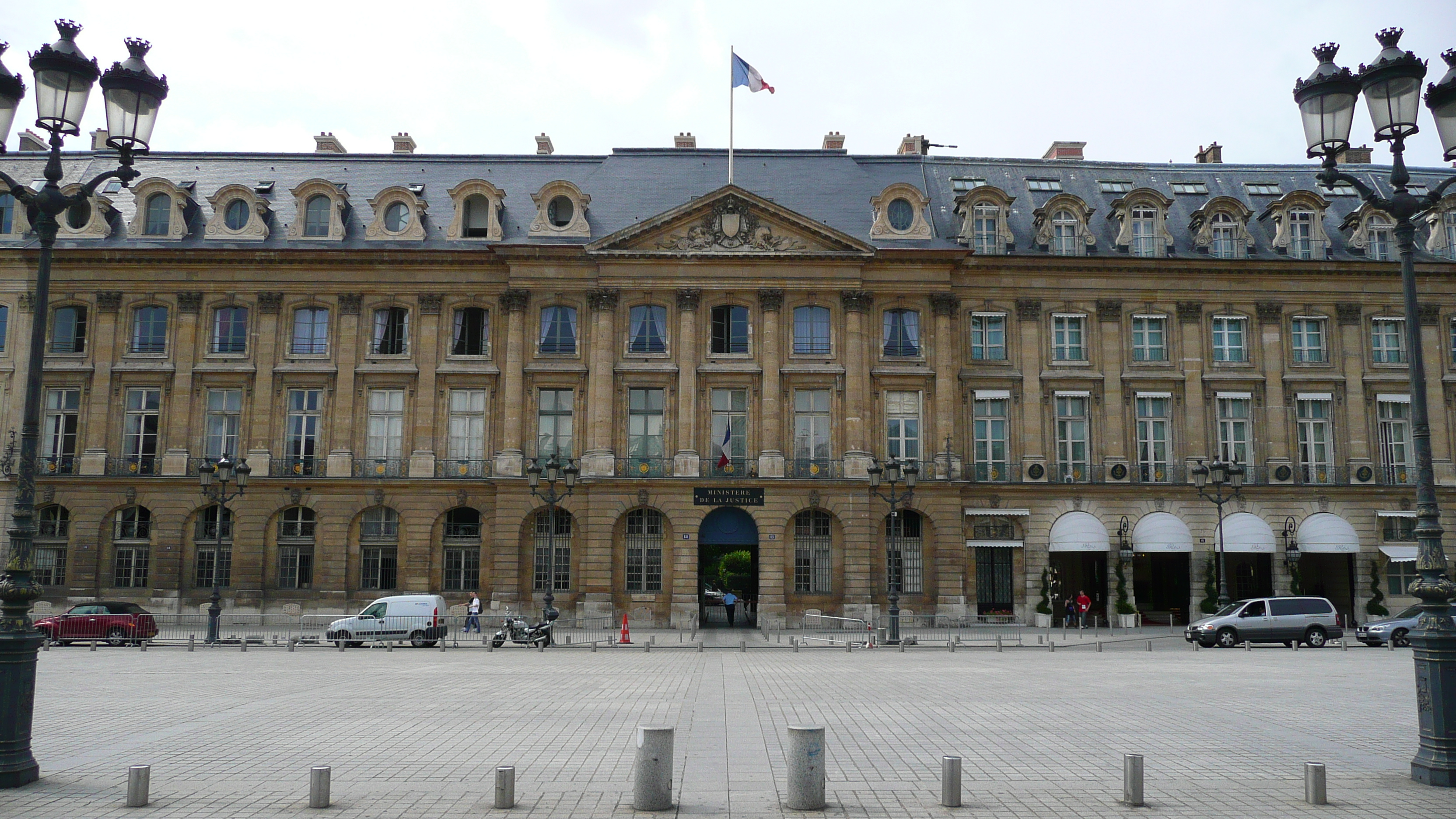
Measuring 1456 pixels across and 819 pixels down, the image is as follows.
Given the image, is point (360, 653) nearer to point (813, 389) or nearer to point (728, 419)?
point (728, 419)

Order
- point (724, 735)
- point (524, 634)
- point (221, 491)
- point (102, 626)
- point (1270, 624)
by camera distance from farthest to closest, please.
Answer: point (221, 491), point (1270, 624), point (102, 626), point (524, 634), point (724, 735)

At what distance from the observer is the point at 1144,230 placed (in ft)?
149

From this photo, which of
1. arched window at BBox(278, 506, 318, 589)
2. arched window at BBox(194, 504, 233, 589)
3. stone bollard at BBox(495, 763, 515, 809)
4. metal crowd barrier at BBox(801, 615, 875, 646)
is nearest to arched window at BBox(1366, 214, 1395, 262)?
metal crowd barrier at BBox(801, 615, 875, 646)

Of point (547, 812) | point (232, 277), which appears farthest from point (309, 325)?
point (547, 812)

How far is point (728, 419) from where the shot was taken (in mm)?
42688

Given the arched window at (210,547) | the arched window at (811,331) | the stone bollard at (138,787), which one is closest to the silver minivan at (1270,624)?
the arched window at (811,331)

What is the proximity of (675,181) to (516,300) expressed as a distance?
9126 mm

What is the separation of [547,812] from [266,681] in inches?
535

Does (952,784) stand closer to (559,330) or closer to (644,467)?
(644,467)

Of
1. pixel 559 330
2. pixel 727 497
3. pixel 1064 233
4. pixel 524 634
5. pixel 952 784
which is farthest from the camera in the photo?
pixel 1064 233

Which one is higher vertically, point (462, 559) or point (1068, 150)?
point (1068, 150)

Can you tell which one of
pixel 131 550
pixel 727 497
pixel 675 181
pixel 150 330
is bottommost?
pixel 131 550

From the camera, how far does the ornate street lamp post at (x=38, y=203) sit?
10.7 m

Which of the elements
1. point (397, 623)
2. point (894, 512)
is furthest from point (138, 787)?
point (894, 512)
